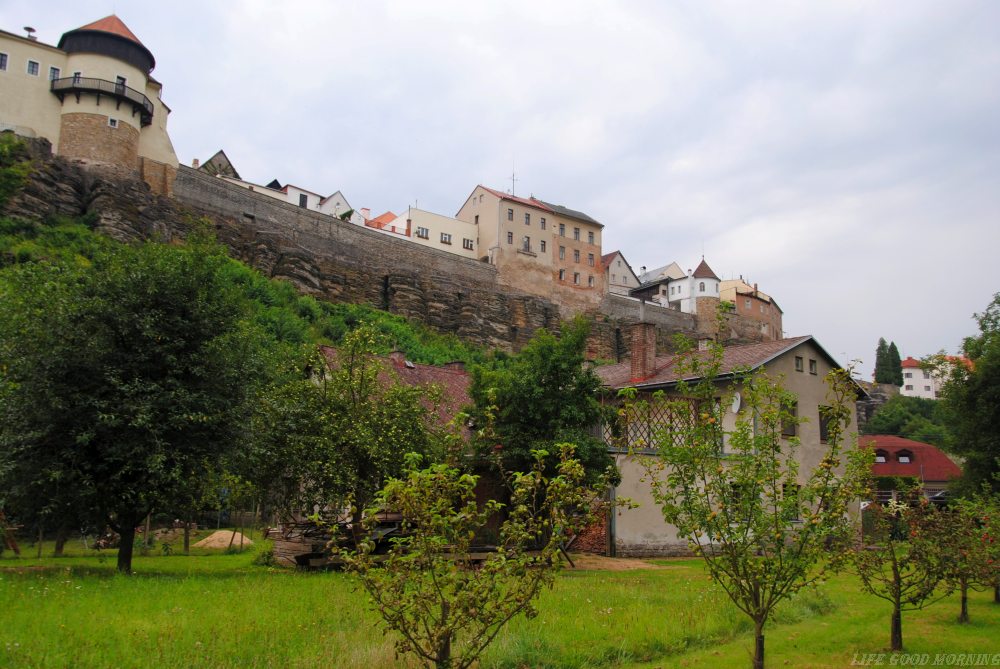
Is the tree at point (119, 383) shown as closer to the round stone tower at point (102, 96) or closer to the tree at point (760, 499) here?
the tree at point (760, 499)

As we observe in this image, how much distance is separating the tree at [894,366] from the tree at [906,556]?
339 feet

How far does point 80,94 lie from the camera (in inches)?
1748

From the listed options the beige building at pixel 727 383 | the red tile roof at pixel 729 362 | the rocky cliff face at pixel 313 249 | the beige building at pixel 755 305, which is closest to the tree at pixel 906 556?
the beige building at pixel 727 383

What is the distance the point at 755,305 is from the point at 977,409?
64.3 metres

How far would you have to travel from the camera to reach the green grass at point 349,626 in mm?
7836

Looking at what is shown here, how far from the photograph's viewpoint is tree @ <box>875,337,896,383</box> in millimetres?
101812

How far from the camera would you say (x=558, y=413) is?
62.5ft

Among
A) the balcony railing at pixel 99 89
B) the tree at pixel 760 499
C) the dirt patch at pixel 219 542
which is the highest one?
the balcony railing at pixel 99 89

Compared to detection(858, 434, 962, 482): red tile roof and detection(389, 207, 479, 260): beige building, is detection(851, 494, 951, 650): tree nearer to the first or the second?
detection(858, 434, 962, 482): red tile roof

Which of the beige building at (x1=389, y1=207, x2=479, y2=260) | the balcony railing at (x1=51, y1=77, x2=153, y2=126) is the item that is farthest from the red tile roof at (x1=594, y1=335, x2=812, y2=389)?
the beige building at (x1=389, y1=207, x2=479, y2=260)

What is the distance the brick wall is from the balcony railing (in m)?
1.44

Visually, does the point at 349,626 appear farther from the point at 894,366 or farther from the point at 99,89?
the point at 894,366

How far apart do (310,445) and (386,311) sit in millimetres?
42061

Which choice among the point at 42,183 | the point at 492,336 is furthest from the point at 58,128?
the point at 492,336
